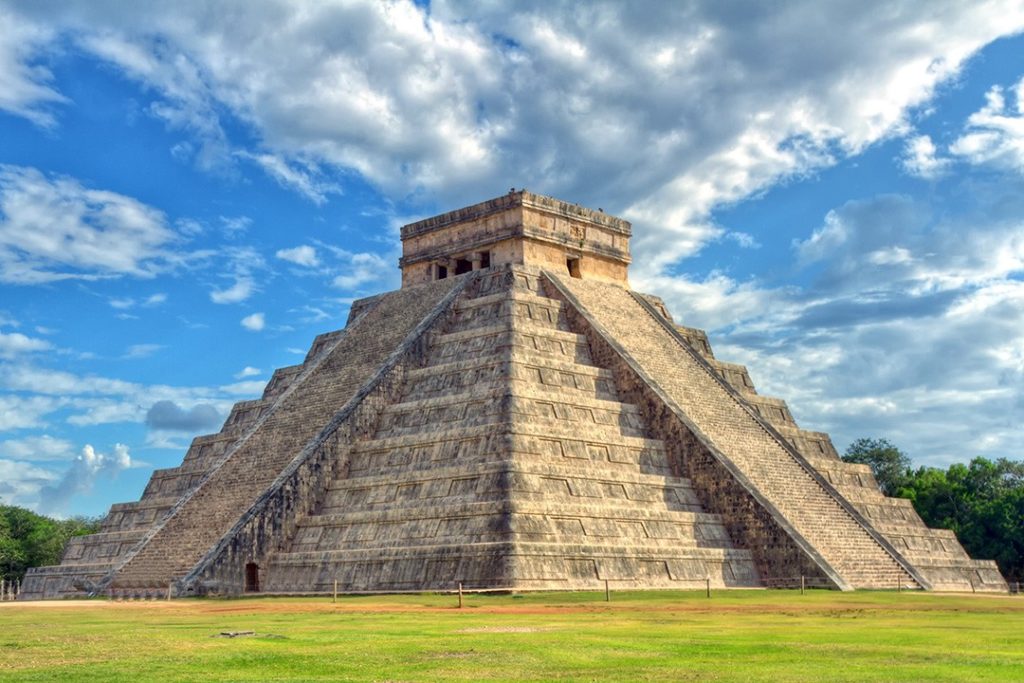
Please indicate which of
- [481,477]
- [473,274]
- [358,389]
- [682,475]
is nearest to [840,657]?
[481,477]

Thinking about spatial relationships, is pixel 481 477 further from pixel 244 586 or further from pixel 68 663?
pixel 68 663

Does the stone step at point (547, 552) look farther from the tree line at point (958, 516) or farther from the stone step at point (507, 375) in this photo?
the tree line at point (958, 516)

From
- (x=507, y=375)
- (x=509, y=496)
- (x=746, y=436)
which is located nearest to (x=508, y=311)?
(x=507, y=375)

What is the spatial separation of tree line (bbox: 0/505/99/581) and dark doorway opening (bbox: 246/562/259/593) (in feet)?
76.4

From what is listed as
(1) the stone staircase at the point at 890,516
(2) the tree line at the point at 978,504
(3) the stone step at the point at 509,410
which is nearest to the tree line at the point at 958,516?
(2) the tree line at the point at 978,504

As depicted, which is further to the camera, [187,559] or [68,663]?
[187,559]

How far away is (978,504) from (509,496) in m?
26.5

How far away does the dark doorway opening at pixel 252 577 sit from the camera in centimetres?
2712

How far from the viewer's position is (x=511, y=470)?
25.4 metres

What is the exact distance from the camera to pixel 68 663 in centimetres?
1166

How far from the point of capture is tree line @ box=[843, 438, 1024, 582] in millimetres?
42656

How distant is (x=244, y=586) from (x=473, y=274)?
13398mm

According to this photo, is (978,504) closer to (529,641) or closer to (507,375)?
(507,375)

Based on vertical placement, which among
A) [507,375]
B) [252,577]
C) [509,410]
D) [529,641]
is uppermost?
[507,375]
